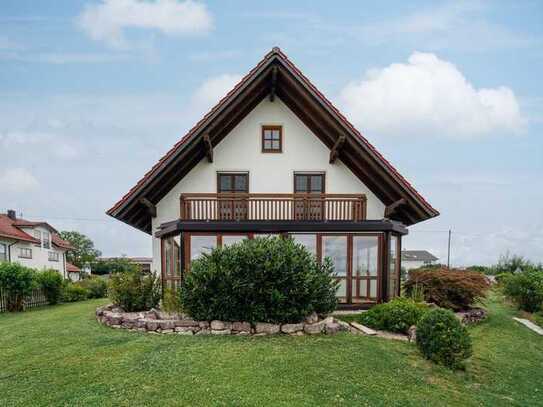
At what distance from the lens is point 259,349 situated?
314 inches

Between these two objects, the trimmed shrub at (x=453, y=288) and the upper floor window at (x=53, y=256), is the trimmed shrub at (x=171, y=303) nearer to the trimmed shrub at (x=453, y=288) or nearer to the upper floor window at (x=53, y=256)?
the trimmed shrub at (x=453, y=288)

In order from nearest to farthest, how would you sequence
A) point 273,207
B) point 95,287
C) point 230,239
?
point 230,239, point 273,207, point 95,287

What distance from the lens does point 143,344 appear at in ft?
28.1

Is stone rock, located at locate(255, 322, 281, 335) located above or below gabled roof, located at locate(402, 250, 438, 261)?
above

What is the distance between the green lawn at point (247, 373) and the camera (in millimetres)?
5969

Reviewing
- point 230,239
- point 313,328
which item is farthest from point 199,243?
point 313,328

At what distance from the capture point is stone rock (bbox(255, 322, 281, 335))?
30.9ft

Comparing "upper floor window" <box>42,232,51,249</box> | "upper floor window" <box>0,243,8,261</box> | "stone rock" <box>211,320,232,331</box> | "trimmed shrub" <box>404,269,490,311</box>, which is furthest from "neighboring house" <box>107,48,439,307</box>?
"upper floor window" <box>42,232,51,249</box>

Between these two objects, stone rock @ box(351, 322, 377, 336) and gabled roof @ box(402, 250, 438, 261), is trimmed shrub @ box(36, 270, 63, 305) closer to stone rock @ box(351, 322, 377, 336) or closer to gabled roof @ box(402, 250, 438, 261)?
stone rock @ box(351, 322, 377, 336)

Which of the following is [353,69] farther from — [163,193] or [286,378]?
[286,378]

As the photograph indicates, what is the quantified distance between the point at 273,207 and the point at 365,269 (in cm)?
396

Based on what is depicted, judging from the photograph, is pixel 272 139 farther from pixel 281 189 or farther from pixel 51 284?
pixel 51 284

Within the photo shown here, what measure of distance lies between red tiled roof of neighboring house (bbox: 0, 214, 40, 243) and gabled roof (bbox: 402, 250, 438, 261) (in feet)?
200

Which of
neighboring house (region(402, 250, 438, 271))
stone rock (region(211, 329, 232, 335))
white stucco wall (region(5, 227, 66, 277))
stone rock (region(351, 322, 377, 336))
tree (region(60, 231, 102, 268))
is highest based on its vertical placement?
stone rock (region(211, 329, 232, 335))
